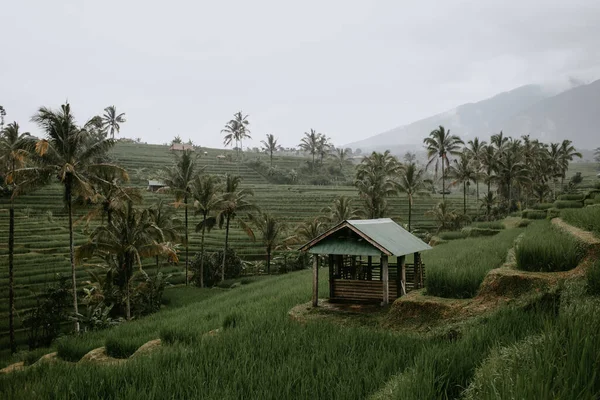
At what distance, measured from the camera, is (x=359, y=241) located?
14086mm

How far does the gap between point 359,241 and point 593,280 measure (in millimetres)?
7495

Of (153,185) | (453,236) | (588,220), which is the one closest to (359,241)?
(588,220)

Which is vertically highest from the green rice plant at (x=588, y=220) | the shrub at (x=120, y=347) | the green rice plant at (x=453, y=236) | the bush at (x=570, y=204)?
the bush at (x=570, y=204)

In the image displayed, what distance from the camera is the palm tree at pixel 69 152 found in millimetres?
22297

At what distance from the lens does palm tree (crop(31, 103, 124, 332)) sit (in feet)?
73.2

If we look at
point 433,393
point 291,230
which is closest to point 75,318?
point 433,393

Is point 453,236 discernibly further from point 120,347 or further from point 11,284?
point 11,284

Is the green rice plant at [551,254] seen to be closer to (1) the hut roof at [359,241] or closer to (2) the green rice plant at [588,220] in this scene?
(2) the green rice plant at [588,220]

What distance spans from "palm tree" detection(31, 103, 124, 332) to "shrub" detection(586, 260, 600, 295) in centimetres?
2217

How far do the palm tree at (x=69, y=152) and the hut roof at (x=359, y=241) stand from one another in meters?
14.6

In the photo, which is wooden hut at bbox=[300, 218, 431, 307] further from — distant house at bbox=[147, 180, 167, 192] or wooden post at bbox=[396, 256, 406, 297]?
distant house at bbox=[147, 180, 167, 192]

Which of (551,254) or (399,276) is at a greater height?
(551,254)

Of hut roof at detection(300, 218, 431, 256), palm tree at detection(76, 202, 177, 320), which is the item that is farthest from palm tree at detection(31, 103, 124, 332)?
hut roof at detection(300, 218, 431, 256)

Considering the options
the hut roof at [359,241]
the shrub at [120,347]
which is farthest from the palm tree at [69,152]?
the hut roof at [359,241]
